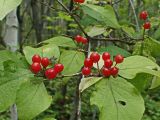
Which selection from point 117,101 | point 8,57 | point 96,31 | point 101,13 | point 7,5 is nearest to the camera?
point 7,5

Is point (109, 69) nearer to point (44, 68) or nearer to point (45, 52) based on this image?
point (44, 68)

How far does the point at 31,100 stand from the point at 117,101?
0.91 ft

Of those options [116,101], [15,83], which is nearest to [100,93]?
[116,101]

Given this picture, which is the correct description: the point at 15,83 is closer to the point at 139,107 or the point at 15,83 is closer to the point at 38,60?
the point at 38,60

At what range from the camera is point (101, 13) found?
1547mm

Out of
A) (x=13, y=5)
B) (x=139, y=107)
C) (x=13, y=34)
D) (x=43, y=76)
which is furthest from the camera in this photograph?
(x=13, y=34)

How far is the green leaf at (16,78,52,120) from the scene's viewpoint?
113 centimetres

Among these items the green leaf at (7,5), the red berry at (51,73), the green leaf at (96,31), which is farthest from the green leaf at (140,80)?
the green leaf at (7,5)

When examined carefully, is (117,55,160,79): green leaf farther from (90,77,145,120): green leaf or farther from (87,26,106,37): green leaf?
(87,26,106,37): green leaf

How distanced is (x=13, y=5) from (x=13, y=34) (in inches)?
99.9

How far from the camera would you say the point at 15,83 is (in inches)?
47.0

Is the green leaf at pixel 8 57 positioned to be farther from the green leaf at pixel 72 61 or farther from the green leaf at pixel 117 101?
the green leaf at pixel 117 101

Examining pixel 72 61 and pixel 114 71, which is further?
pixel 72 61

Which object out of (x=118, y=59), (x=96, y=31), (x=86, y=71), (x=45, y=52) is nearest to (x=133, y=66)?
(x=118, y=59)
